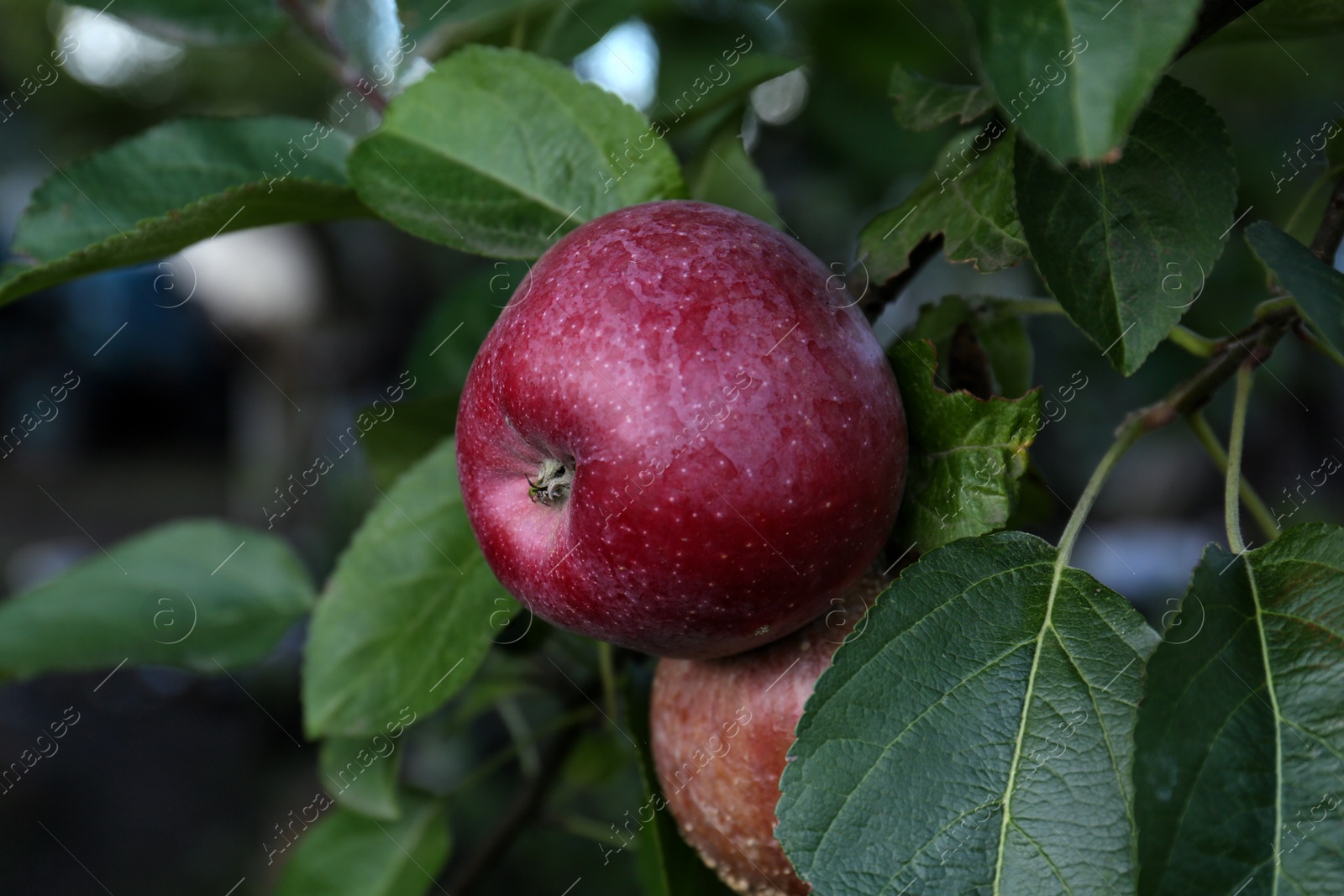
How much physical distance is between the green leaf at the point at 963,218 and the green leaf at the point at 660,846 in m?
0.38

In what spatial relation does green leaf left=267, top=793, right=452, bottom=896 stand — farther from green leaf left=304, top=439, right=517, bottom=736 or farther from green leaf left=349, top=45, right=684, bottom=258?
green leaf left=349, top=45, right=684, bottom=258

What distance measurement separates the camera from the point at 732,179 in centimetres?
91

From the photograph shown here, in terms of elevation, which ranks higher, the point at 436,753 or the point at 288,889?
the point at 288,889

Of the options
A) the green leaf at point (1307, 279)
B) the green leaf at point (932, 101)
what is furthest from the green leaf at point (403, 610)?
the green leaf at point (1307, 279)

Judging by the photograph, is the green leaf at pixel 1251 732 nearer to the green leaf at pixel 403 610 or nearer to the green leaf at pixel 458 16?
the green leaf at pixel 403 610

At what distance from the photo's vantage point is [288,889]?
1.00 m

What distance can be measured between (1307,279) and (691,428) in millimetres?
310

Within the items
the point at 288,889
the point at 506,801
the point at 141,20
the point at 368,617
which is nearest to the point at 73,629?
the point at 288,889

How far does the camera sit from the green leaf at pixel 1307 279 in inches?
17.7

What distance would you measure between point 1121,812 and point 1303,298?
0.26m

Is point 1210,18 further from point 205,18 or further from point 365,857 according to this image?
point 365,857

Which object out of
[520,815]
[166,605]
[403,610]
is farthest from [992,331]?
[166,605]

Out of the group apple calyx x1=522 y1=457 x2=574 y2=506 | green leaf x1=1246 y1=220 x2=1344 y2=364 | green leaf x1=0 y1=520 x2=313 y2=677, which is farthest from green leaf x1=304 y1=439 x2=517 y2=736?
green leaf x1=1246 y1=220 x2=1344 y2=364

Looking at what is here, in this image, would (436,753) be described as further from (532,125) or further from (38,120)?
(38,120)
